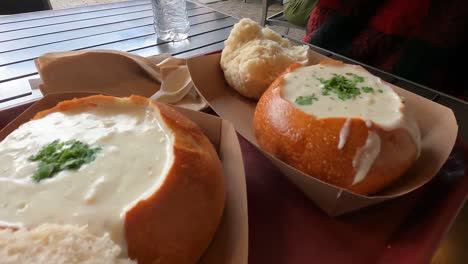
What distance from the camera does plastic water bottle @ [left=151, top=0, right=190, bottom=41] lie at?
1.57 m

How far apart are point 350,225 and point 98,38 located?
1394 mm

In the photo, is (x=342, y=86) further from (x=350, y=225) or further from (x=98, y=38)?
(x=98, y=38)

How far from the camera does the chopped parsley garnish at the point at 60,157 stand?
529 millimetres

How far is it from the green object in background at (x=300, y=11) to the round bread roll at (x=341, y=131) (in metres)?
1.86

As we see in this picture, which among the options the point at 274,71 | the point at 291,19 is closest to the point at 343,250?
the point at 274,71

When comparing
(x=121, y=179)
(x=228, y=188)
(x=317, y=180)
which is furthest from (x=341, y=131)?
(x=121, y=179)

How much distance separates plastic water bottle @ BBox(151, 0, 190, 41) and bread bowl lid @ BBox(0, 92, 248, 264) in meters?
0.85

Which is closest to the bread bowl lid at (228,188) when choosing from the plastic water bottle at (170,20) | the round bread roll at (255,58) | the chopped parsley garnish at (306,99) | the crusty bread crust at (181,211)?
the crusty bread crust at (181,211)

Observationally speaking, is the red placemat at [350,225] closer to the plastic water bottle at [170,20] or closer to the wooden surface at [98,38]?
the wooden surface at [98,38]

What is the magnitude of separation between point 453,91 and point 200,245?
143cm

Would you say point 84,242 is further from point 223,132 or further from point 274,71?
point 274,71

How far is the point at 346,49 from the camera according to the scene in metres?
1.63

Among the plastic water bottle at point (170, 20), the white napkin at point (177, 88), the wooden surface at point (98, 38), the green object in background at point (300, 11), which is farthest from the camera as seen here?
the green object in background at point (300, 11)

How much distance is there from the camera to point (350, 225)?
662mm
